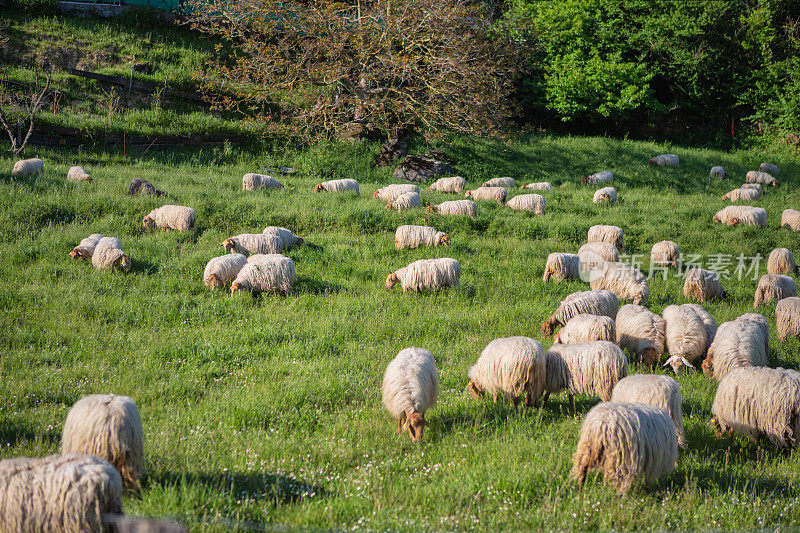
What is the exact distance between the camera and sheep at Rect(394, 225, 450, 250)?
36.0 ft

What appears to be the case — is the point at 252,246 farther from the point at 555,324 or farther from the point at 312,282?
the point at 555,324

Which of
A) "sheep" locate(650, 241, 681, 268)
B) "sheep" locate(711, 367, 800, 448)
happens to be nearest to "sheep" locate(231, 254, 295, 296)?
"sheep" locate(711, 367, 800, 448)

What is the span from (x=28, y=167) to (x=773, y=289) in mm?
15342

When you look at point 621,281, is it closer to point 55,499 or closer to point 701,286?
point 701,286

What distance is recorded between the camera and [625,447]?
4137 millimetres

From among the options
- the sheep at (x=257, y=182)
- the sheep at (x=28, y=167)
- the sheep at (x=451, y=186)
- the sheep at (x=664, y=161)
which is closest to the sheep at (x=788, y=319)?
the sheep at (x=451, y=186)

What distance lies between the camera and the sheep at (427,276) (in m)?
9.12

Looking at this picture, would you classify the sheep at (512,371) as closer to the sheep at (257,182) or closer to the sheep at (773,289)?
the sheep at (773,289)

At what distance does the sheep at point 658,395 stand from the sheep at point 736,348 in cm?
178

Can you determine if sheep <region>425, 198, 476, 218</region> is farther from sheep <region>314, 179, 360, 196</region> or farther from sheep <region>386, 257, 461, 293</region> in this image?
sheep <region>386, 257, 461, 293</region>

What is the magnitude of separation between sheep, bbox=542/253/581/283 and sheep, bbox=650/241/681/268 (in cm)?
202

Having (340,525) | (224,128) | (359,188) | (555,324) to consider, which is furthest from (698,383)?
(224,128)

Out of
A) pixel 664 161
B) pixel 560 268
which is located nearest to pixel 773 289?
pixel 560 268

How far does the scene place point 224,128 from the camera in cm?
1858
